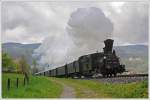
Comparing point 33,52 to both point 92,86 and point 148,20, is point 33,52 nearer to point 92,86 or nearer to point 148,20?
point 92,86

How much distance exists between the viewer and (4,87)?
1392cm

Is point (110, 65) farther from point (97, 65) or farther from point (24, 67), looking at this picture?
point (24, 67)

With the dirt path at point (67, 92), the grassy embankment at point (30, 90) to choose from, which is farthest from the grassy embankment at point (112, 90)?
the grassy embankment at point (30, 90)

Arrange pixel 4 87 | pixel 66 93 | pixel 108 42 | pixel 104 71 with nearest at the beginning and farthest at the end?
pixel 4 87
pixel 66 93
pixel 108 42
pixel 104 71

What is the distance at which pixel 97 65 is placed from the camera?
1927 cm

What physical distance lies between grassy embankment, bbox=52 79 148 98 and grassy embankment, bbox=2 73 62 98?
2.64 feet

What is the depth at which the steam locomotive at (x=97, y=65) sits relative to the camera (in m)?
18.4

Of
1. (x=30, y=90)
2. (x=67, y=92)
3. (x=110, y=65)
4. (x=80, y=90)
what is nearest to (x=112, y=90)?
(x=80, y=90)

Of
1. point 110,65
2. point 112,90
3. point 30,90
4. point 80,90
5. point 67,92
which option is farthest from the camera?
point 110,65

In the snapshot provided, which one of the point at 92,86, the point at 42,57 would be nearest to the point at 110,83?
the point at 92,86

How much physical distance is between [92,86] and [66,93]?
3.96ft

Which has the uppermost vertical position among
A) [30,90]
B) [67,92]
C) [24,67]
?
[24,67]

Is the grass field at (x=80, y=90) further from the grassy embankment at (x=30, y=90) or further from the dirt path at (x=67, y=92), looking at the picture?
the dirt path at (x=67, y=92)

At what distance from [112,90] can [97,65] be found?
4.88 m
